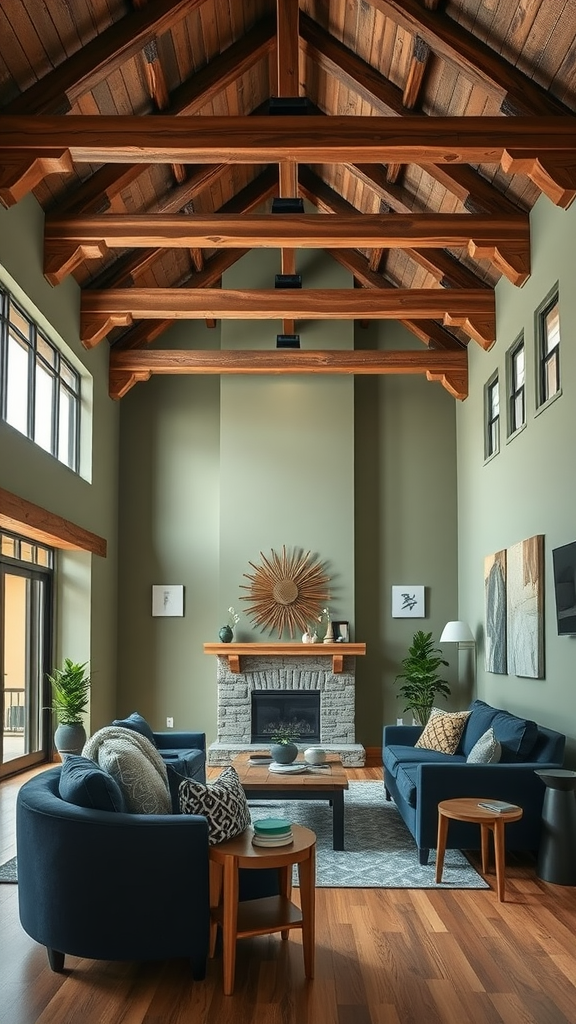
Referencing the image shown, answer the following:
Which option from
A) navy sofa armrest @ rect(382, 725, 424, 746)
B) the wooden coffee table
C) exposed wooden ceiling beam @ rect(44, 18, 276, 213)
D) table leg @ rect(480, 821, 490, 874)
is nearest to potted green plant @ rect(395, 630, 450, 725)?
navy sofa armrest @ rect(382, 725, 424, 746)

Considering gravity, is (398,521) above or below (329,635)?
above

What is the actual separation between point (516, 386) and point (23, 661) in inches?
203

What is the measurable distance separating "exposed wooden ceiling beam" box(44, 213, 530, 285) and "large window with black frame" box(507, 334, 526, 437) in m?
0.68

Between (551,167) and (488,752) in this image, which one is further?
(551,167)

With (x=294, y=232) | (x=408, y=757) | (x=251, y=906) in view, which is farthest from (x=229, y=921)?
(x=294, y=232)

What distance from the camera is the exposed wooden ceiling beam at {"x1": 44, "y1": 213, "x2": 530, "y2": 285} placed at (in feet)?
24.2

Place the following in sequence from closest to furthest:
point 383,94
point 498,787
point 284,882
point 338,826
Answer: point 284,882 → point 498,787 → point 338,826 → point 383,94

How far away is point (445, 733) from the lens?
24.5 ft


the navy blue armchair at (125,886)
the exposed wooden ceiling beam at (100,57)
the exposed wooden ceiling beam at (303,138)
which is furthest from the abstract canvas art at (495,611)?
the navy blue armchair at (125,886)

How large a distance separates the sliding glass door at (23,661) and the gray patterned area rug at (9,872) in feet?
8.21

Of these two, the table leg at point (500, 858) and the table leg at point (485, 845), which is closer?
the table leg at point (500, 858)

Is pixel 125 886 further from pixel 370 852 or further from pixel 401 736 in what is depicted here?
pixel 401 736

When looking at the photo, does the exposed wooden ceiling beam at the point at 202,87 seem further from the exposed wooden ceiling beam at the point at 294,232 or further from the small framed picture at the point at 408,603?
the small framed picture at the point at 408,603

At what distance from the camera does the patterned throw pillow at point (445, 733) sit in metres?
7.43
